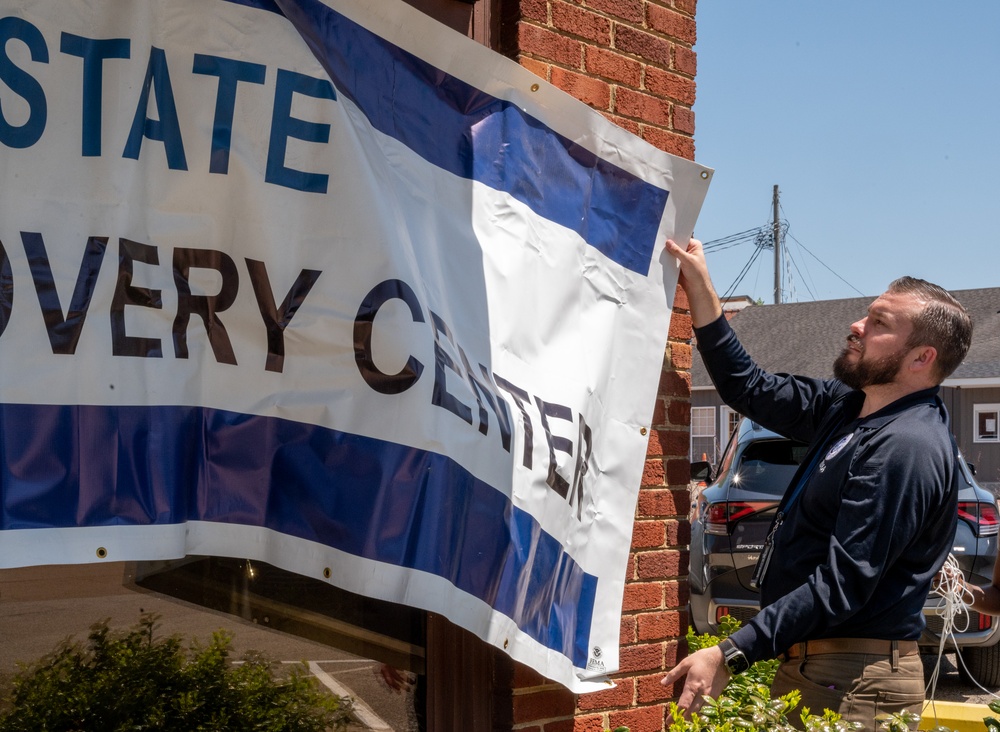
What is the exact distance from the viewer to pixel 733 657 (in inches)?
109

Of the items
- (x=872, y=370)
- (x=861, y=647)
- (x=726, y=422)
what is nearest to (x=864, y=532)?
(x=861, y=647)

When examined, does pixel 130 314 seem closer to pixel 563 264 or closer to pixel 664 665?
pixel 563 264

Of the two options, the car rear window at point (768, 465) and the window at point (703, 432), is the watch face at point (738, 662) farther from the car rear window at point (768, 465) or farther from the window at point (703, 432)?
the window at point (703, 432)

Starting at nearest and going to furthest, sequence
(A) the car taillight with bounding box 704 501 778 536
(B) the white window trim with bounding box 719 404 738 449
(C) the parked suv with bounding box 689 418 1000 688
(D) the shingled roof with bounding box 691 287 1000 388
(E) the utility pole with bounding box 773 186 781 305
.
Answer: (C) the parked suv with bounding box 689 418 1000 688
(A) the car taillight with bounding box 704 501 778 536
(D) the shingled roof with bounding box 691 287 1000 388
(B) the white window trim with bounding box 719 404 738 449
(E) the utility pole with bounding box 773 186 781 305

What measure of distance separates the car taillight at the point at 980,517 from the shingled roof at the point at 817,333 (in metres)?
19.9

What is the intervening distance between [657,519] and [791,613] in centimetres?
81

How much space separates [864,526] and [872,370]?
0.64 meters

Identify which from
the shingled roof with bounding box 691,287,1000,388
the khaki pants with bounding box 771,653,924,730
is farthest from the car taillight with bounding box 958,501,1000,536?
the shingled roof with bounding box 691,287,1000,388

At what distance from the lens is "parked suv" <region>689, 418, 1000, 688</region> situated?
22.6ft

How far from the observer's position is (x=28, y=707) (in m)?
2.33

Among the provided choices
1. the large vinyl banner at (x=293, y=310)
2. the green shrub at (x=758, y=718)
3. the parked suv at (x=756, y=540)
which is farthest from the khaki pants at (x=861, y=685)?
the parked suv at (x=756, y=540)

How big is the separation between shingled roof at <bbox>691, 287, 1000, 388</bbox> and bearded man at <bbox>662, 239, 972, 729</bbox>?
944 inches

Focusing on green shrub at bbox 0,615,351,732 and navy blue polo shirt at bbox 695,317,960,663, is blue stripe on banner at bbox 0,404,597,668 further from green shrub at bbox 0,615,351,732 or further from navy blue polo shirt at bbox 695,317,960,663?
navy blue polo shirt at bbox 695,317,960,663

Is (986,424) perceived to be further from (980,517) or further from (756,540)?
(756,540)
